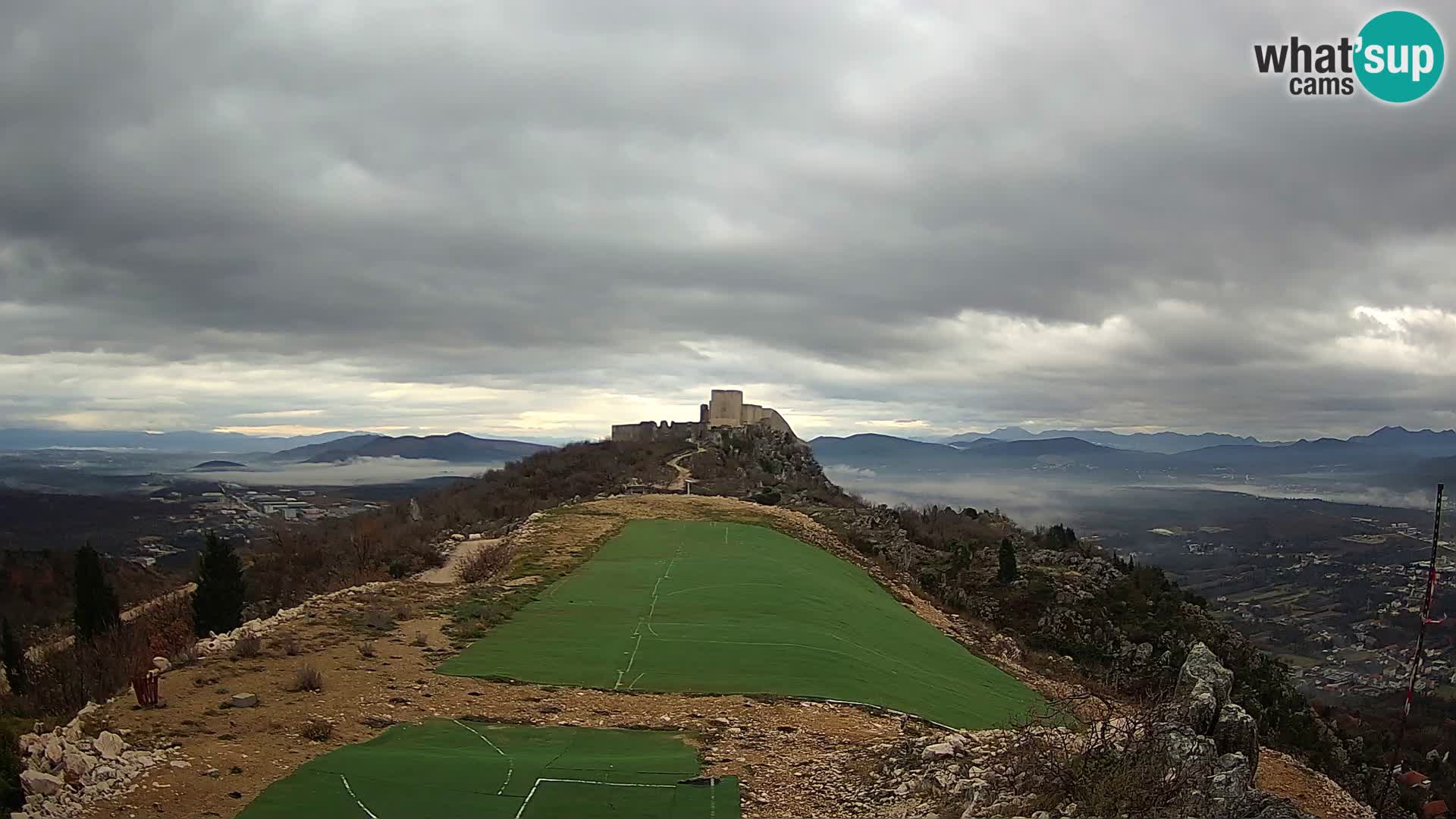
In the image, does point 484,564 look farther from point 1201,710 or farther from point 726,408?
point 726,408

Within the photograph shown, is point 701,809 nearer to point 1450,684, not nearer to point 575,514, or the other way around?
point 575,514

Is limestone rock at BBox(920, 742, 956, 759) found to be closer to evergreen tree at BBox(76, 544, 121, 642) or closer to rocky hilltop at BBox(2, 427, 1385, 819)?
rocky hilltop at BBox(2, 427, 1385, 819)

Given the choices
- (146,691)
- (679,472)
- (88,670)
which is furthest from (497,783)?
(679,472)

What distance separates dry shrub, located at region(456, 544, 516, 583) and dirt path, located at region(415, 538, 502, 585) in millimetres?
200

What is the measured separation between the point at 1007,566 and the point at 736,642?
29887 millimetres

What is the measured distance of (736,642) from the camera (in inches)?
666

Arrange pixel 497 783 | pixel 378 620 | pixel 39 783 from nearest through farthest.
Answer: pixel 39 783 → pixel 497 783 → pixel 378 620

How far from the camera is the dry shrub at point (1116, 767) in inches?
284

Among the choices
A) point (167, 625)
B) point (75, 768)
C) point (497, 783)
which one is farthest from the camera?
point (167, 625)

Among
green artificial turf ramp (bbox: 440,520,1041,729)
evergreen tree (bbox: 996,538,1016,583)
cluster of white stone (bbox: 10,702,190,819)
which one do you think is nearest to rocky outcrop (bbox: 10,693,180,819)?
cluster of white stone (bbox: 10,702,190,819)

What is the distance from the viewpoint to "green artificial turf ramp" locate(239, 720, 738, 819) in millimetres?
8492

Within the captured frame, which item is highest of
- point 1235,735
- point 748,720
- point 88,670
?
point 1235,735

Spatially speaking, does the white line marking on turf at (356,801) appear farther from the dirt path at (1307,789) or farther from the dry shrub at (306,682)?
the dirt path at (1307,789)

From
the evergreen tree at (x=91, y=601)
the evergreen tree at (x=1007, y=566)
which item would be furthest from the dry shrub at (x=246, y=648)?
the evergreen tree at (x=1007, y=566)
